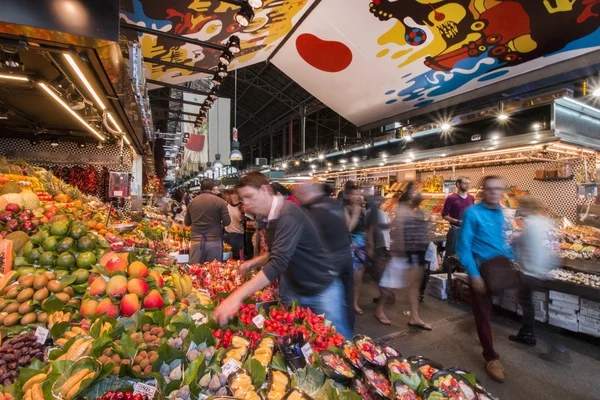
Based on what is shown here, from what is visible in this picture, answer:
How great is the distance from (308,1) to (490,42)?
2.55 metres

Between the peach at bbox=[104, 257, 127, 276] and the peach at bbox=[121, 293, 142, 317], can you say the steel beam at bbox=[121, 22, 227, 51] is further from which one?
the peach at bbox=[121, 293, 142, 317]

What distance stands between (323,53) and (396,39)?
4.41 ft

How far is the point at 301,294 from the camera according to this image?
8.09 feet

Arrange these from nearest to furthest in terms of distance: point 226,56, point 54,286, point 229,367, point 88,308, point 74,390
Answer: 1. point 74,390
2. point 229,367
3. point 88,308
4. point 54,286
5. point 226,56

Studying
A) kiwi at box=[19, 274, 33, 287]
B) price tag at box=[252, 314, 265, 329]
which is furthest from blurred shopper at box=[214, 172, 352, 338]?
kiwi at box=[19, 274, 33, 287]

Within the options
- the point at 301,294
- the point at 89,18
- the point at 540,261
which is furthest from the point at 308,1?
the point at 540,261

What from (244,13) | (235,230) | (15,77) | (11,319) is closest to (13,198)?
(15,77)

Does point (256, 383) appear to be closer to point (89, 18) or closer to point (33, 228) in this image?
point (89, 18)

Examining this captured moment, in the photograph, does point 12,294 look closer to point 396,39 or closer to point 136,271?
point 136,271

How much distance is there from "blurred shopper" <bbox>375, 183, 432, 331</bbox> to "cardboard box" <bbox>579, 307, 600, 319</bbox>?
183cm

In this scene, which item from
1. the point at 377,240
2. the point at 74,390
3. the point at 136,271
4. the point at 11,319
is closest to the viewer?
the point at 74,390

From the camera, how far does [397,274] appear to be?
13.7ft

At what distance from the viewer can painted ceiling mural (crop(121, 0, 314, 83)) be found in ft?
12.1

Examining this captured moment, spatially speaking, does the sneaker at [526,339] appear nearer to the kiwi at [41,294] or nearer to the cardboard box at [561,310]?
the cardboard box at [561,310]
